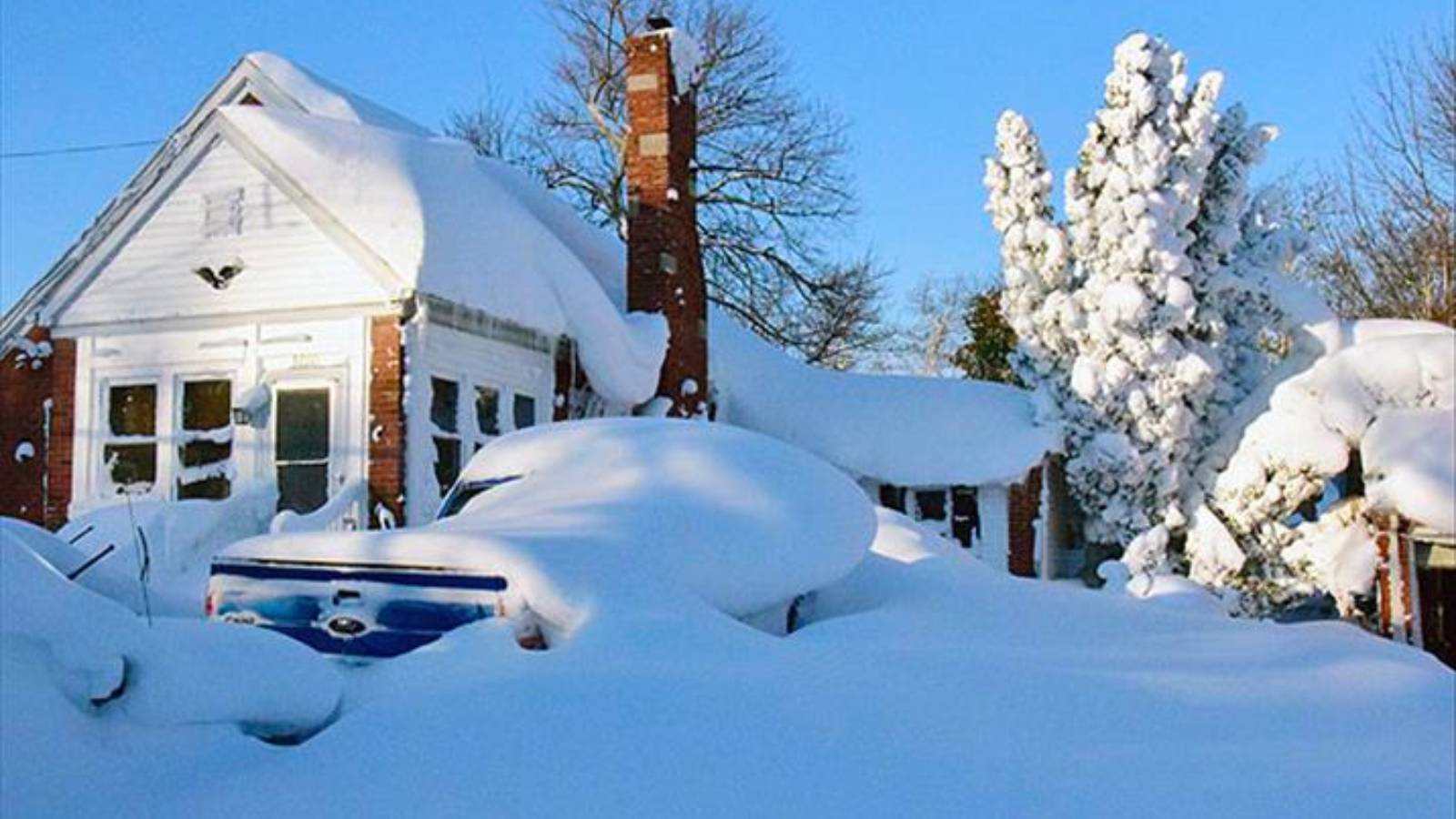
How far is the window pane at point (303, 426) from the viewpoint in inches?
490

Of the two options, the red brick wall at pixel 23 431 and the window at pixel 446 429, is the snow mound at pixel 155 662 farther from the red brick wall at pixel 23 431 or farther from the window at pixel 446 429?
the red brick wall at pixel 23 431

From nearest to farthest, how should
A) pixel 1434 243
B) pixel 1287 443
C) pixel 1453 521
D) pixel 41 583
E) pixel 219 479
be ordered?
pixel 41 583, pixel 1453 521, pixel 219 479, pixel 1287 443, pixel 1434 243

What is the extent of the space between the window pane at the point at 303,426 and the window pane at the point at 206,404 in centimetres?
55

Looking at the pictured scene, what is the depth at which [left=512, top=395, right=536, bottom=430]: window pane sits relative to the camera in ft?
45.6

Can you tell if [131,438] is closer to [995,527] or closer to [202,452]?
[202,452]

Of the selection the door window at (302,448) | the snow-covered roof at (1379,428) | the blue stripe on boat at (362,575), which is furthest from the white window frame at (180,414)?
the snow-covered roof at (1379,428)

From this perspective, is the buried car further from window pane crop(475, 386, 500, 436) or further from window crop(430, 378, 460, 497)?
window pane crop(475, 386, 500, 436)

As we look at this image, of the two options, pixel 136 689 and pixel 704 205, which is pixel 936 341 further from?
pixel 136 689

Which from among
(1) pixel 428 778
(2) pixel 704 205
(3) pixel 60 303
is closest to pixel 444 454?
(3) pixel 60 303

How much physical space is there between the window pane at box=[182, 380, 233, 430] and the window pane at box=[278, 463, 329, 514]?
79cm

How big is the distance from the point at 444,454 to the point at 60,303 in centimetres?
391

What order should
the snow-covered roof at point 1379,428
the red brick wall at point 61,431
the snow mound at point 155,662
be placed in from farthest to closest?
the red brick wall at point 61,431 < the snow-covered roof at point 1379,428 < the snow mound at point 155,662

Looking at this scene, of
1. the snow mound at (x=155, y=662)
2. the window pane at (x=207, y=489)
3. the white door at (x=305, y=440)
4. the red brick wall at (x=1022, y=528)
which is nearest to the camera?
the snow mound at (x=155, y=662)

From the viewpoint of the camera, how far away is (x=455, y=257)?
12758mm
